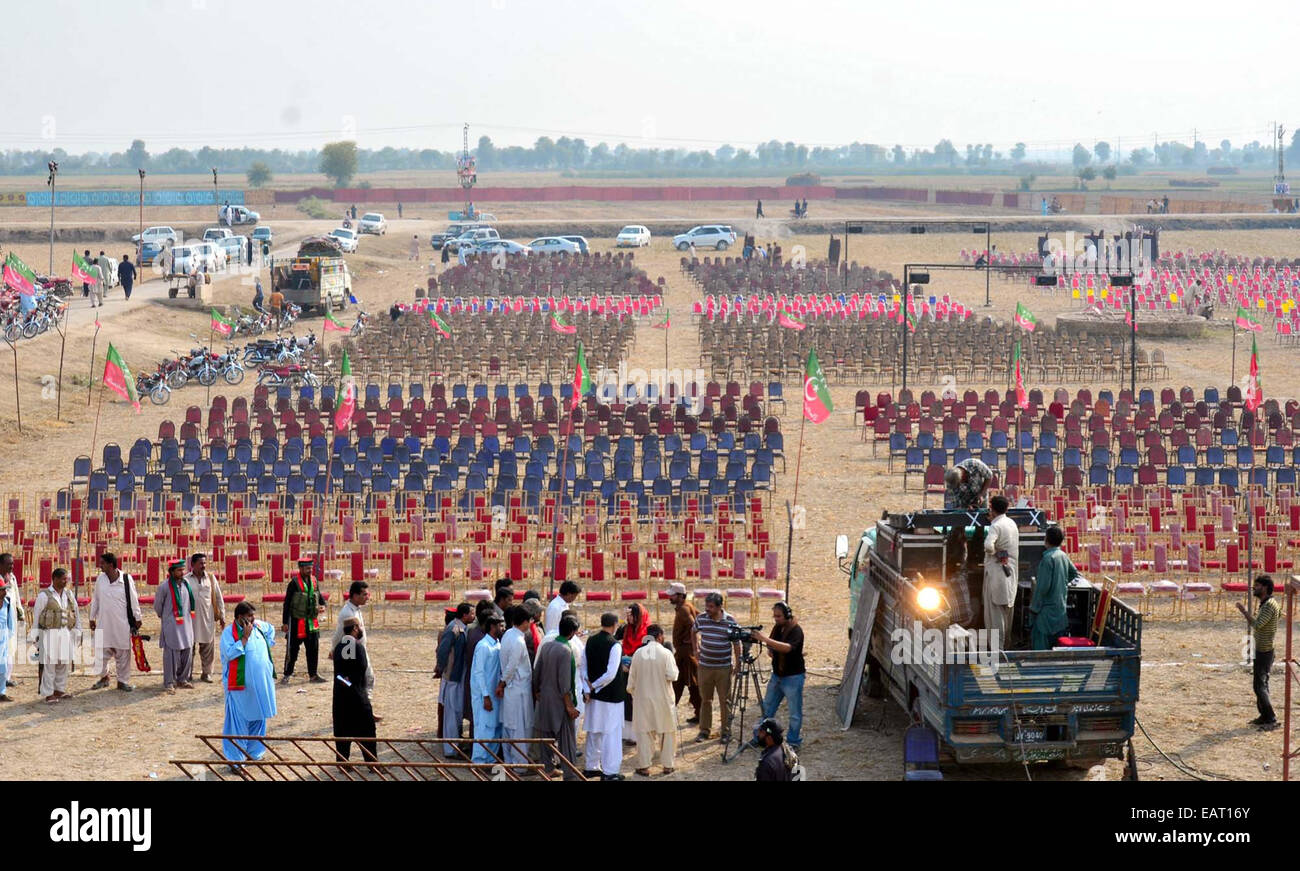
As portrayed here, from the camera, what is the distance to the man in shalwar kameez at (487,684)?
1109 centimetres

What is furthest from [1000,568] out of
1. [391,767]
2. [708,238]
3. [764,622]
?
[708,238]

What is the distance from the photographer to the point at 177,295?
4612cm

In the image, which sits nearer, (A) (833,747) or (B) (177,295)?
(A) (833,747)

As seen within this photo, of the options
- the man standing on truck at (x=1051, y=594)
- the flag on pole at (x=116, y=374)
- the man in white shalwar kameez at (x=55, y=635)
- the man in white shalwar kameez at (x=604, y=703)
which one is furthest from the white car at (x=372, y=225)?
the man standing on truck at (x=1051, y=594)

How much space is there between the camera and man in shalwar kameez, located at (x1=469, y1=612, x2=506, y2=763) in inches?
436

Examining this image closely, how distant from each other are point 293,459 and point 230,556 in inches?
201

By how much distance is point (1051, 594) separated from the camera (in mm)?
11234

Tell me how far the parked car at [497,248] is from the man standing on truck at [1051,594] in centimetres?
5045

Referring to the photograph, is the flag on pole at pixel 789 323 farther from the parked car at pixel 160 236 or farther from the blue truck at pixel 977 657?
the parked car at pixel 160 236

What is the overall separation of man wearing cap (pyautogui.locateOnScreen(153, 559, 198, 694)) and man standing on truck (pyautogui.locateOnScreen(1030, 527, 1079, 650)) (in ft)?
23.5

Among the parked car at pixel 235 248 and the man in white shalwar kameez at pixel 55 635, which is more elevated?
the parked car at pixel 235 248

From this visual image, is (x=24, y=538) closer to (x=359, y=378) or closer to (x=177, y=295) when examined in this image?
(x=359, y=378)
